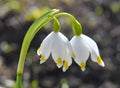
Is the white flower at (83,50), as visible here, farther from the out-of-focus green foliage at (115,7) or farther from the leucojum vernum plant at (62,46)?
the out-of-focus green foliage at (115,7)

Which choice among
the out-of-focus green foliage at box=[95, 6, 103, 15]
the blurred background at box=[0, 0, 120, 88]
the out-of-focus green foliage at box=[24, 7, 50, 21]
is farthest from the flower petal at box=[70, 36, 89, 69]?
the out-of-focus green foliage at box=[95, 6, 103, 15]

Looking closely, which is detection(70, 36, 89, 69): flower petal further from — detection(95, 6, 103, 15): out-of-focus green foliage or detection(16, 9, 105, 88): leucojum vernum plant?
detection(95, 6, 103, 15): out-of-focus green foliage

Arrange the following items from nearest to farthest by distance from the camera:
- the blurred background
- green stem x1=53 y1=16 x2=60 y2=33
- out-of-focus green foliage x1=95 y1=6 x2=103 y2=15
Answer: green stem x1=53 y1=16 x2=60 y2=33
the blurred background
out-of-focus green foliage x1=95 y1=6 x2=103 y2=15

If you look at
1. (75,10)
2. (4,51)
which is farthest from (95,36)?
(4,51)

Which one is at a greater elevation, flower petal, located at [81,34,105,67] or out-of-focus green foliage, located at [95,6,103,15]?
flower petal, located at [81,34,105,67]

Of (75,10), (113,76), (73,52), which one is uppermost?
(73,52)

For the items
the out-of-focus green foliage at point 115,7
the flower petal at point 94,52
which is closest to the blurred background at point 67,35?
the out-of-focus green foliage at point 115,7

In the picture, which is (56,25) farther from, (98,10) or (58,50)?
(98,10)

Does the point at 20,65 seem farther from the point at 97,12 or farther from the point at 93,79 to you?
the point at 97,12

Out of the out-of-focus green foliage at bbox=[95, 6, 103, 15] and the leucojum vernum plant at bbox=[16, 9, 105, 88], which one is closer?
the leucojum vernum plant at bbox=[16, 9, 105, 88]

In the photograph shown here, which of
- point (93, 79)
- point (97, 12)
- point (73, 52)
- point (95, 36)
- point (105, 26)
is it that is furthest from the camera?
point (97, 12)
